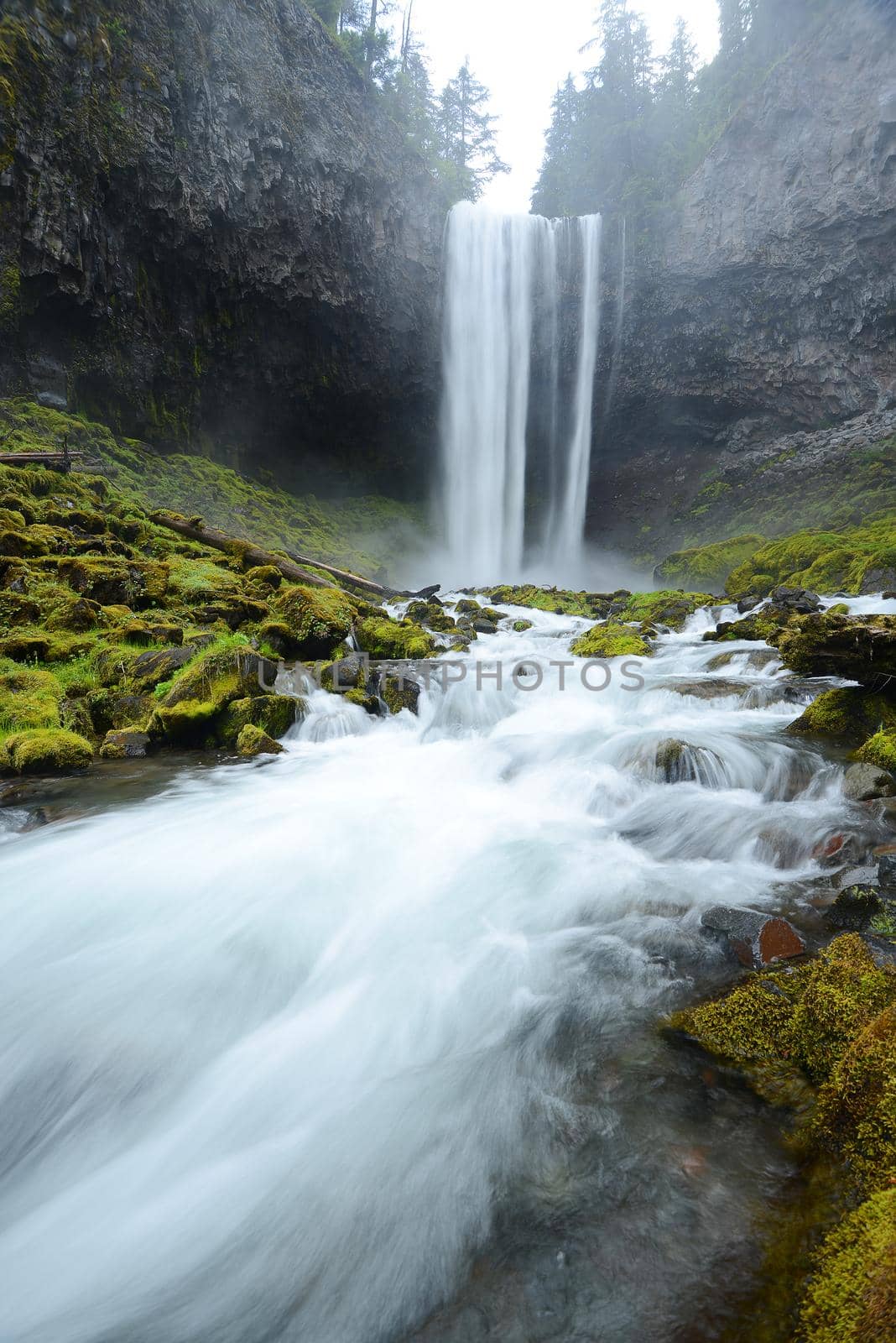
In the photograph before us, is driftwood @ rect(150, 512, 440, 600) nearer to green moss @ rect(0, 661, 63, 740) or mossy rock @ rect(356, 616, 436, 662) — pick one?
mossy rock @ rect(356, 616, 436, 662)

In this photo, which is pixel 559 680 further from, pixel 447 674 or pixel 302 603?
pixel 302 603

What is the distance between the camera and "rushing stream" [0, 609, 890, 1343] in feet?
4.86

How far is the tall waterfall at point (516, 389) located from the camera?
26.2m

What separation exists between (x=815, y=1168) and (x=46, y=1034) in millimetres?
2797

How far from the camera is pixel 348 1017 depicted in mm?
2566

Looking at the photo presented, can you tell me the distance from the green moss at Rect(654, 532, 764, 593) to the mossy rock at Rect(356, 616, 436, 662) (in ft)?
45.7

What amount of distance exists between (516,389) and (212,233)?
14.7 meters

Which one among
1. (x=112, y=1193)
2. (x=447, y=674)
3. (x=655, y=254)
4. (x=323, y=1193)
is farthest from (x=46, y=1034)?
(x=655, y=254)

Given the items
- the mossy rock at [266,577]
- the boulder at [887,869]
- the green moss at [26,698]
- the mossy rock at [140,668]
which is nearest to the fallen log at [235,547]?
the mossy rock at [266,577]

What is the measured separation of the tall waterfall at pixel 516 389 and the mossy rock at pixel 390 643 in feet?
61.3

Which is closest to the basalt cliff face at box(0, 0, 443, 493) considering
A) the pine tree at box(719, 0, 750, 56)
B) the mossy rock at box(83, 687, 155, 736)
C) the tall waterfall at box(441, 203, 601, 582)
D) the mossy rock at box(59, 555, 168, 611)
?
the tall waterfall at box(441, 203, 601, 582)

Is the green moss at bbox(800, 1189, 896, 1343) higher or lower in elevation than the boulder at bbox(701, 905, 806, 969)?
higher

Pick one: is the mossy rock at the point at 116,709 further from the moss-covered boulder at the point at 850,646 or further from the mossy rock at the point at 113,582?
the moss-covered boulder at the point at 850,646

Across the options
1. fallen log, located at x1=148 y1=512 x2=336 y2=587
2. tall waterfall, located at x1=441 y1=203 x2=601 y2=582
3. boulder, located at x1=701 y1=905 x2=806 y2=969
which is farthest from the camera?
tall waterfall, located at x1=441 y1=203 x2=601 y2=582
